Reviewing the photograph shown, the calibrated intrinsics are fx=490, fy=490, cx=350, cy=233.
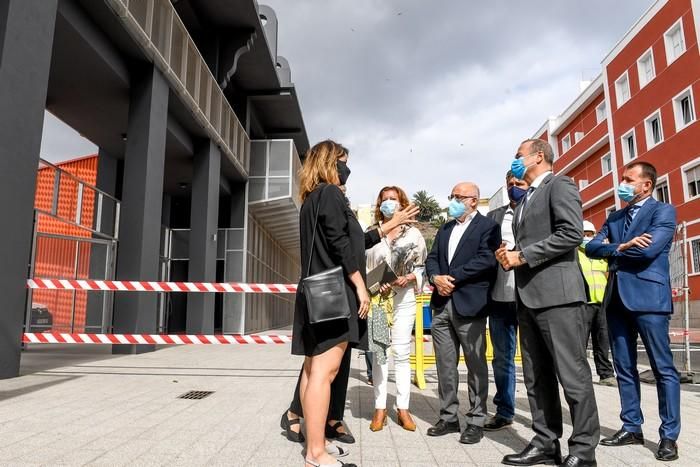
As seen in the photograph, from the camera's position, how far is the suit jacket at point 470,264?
3971 millimetres

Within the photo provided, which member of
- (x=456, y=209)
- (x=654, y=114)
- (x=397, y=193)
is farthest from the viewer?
(x=654, y=114)

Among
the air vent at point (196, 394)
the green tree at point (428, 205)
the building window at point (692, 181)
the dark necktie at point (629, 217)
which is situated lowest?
the air vent at point (196, 394)

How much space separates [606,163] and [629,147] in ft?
15.1

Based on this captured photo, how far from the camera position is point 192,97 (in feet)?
39.7

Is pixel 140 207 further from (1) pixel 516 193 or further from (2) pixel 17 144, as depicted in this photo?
(1) pixel 516 193

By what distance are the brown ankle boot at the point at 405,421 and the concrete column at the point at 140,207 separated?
679 cm

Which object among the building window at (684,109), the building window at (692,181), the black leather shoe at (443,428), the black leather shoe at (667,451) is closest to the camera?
the black leather shoe at (667,451)

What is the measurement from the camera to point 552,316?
124 inches

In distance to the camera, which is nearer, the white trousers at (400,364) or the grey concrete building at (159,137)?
Answer: the white trousers at (400,364)

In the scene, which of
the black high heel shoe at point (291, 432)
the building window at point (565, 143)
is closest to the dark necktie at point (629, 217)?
the black high heel shoe at point (291, 432)

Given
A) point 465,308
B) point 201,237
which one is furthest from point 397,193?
point 201,237

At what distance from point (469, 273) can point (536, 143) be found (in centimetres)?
113

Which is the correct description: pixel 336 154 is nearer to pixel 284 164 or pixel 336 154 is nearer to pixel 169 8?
pixel 169 8

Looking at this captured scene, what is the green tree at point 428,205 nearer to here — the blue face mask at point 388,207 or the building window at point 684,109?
the building window at point 684,109
